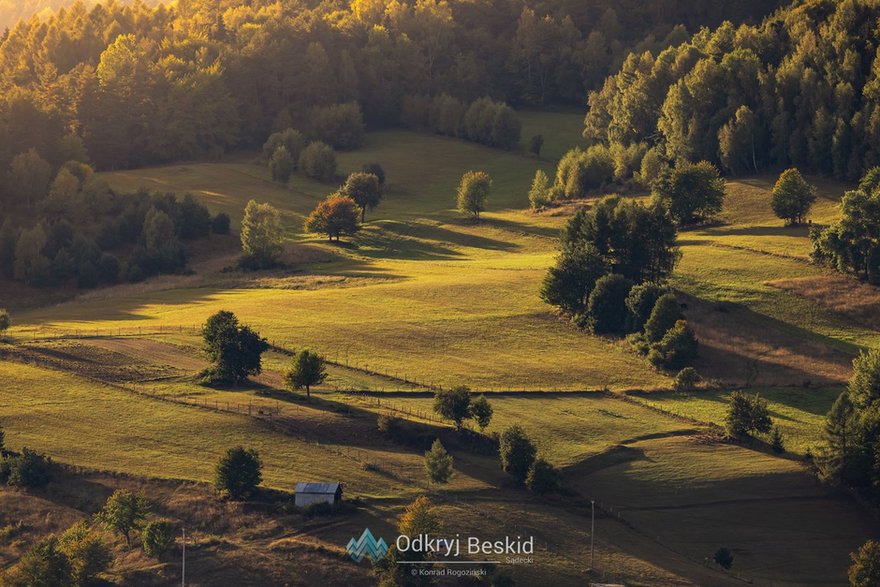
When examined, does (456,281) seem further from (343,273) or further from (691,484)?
(691,484)

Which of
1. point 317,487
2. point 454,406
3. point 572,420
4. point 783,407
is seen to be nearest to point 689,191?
point 783,407

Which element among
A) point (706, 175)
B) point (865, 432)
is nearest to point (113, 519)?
point (865, 432)

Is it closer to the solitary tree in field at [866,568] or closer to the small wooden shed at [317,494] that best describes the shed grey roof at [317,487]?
the small wooden shed at [317,494]

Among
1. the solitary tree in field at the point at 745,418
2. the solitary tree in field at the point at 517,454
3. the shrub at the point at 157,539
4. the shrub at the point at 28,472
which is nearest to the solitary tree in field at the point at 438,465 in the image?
the solitary tree in field at the point at 517,454

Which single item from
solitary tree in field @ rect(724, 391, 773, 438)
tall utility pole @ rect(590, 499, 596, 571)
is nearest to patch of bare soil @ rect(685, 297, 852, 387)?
solitary tree in field @ rect(724, 391, 773, 438)

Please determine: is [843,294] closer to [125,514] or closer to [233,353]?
[233,353]
